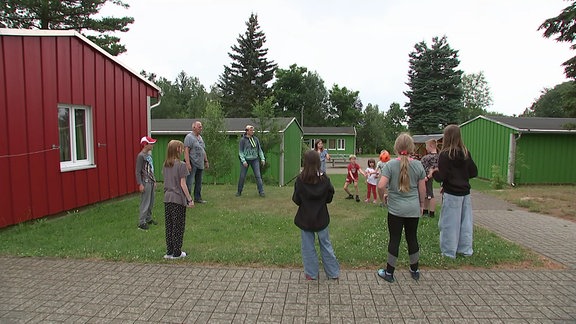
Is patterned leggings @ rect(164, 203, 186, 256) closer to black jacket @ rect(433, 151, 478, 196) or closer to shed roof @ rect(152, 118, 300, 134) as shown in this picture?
black jacket @ rect(433, 151, 478, 196)

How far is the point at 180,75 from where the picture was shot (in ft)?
255

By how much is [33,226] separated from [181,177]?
11.1ft

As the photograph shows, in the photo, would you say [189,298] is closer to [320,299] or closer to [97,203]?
[320,299]

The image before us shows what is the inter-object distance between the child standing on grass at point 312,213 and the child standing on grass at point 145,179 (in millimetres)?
3152

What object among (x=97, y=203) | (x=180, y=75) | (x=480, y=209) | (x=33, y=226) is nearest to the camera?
(x=33, y=226)

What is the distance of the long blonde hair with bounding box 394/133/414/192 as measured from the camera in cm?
396

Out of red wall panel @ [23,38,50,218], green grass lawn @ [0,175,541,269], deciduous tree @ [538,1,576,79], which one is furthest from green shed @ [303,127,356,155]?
red wall panel @ [23,38,50,218]

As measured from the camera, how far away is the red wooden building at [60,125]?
6.06m

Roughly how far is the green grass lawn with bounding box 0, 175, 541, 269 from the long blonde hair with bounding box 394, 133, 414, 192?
114cm

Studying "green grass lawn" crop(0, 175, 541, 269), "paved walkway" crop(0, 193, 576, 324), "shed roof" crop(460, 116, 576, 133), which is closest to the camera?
"paved walkway" crop(0, 193, 576, 324)

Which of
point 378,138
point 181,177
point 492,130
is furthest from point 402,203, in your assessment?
point 378,138

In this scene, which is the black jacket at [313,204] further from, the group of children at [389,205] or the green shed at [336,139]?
the green shed at [336,139]

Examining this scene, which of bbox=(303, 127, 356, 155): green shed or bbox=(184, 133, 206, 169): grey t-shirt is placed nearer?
bbox=(184, 133, 206, 169): grey t-shirt

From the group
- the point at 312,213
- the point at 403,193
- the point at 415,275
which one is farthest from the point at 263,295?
the point at 403,193
